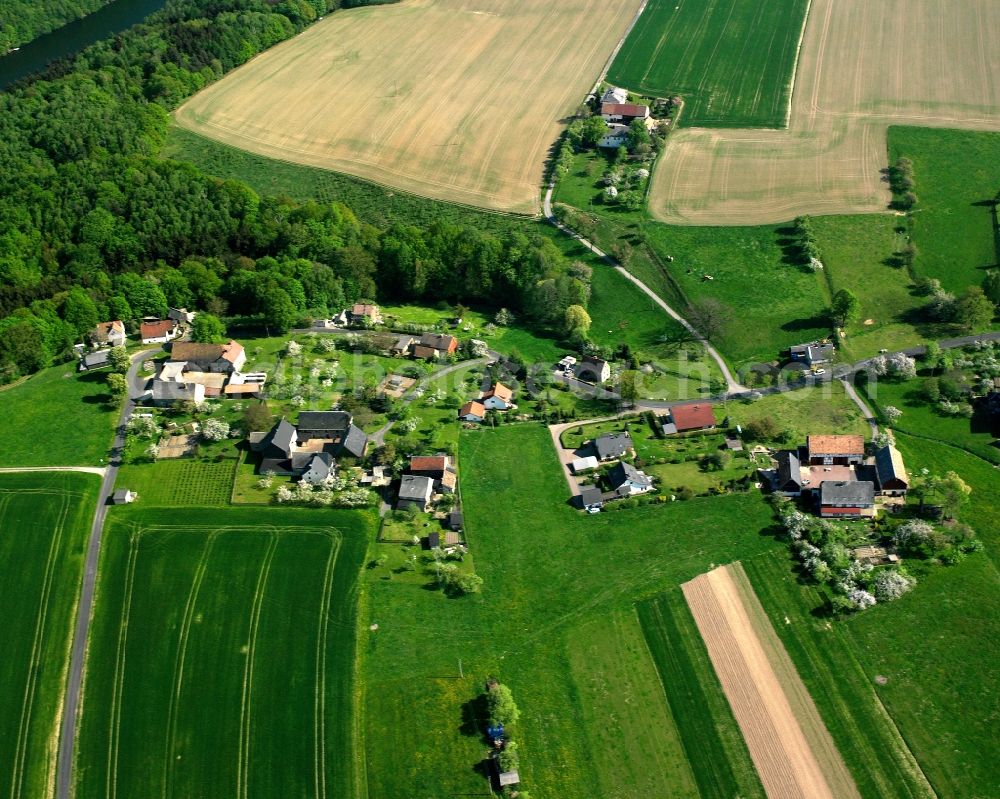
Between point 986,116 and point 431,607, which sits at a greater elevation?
point 986,116

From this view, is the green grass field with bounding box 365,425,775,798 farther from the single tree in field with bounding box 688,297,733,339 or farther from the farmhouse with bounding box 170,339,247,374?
the farmhouse with bounding box 170,339,247,374

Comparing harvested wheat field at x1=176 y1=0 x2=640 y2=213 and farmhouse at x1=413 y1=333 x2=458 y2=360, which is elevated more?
harvested wheat field at x1=176 y1=0 x2=640 y2=213

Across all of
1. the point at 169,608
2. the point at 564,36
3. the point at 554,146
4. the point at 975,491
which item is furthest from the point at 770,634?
the point at 564,36

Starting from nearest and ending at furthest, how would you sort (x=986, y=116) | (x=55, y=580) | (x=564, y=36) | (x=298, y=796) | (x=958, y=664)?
(x=298, y=796) → (x=958, y=664) → (x=55, y=580) → (x=986, y=116) → (x=564, y=36)

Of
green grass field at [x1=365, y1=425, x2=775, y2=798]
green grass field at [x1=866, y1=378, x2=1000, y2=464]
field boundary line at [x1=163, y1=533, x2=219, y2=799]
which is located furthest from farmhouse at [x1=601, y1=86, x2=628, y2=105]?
field boundary line at [x1=163, y1=533, x2=219, y2=799]

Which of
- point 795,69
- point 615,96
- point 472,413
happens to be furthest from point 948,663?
point 795,69

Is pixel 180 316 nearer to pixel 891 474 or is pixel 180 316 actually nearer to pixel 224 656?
pixel 224 656

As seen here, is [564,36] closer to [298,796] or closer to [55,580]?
[55,580]
